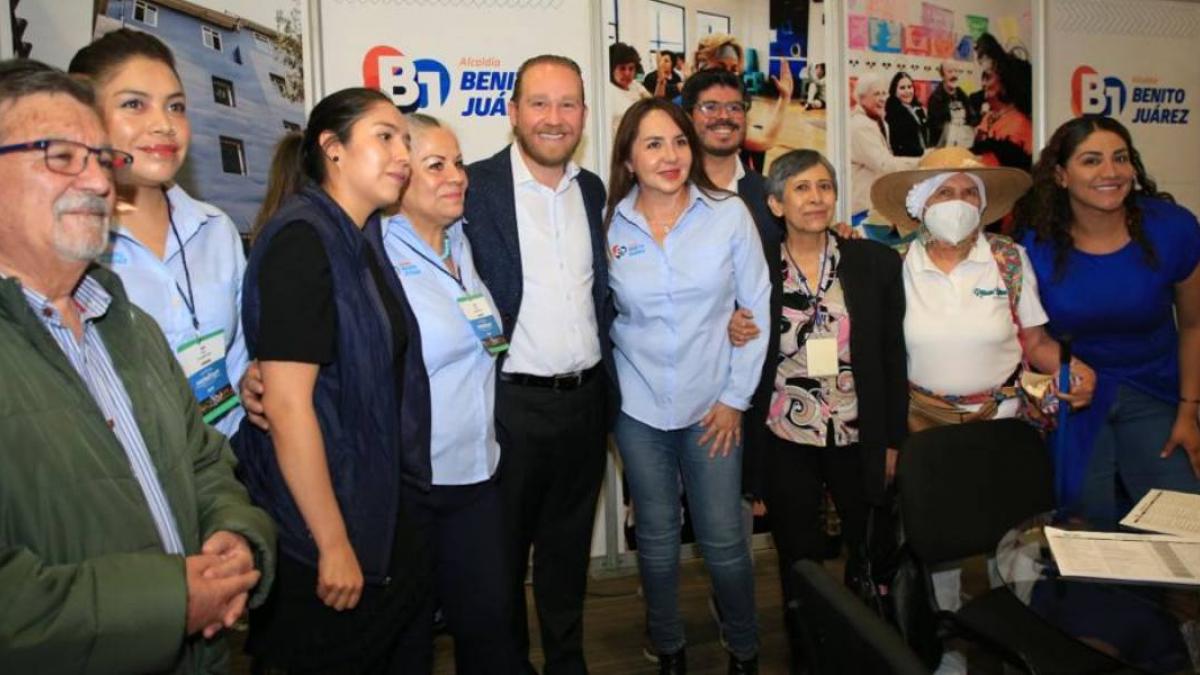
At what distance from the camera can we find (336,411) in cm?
164

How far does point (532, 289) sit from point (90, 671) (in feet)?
4.82

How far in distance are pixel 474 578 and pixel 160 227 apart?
3.79 feet

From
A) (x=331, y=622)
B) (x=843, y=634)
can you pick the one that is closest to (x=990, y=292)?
(x=843, y=634)

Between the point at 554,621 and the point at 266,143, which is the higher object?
the point at 266,143

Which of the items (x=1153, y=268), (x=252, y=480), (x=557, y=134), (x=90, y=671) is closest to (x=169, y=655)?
(x=90, y=671)

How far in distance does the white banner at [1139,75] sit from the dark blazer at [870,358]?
2.51 metres

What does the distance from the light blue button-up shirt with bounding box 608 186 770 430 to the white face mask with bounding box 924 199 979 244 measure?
2.00ft

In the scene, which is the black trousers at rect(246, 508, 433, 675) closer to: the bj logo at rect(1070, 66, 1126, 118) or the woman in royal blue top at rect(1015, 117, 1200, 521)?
the woman in royal blue top at rect(1015, 117, 1200, 521)

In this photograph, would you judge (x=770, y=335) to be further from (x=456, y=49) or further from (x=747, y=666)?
(x=456, y=49)

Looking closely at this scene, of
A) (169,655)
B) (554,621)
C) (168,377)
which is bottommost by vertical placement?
(554,621)

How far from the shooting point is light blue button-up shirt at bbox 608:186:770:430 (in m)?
2.41

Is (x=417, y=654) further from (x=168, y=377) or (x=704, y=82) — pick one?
(x=704, y=82)

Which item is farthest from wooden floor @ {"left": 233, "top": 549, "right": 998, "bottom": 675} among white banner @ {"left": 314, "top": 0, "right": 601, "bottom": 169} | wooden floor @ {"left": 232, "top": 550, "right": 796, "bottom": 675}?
white banner @ {"left": 314, "top": 0, "right": 601, "bottom": 169}

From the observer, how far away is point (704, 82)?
3055 millimetres
